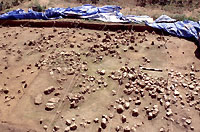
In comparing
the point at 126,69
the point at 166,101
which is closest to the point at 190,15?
the point at 126,69

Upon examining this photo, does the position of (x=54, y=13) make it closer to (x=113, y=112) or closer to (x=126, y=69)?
(x=126, y=69)

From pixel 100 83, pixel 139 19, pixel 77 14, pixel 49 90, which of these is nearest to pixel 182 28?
pixel 139 19

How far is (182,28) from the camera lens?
688 centimetres

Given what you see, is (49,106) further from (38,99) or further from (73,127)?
(73,127)

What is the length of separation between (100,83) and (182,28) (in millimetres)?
3428

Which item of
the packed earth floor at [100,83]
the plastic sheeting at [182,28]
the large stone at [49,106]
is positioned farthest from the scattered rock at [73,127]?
the plastic sheeting at [182,28]

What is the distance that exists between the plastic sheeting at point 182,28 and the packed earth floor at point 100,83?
0.24m

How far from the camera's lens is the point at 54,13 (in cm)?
830

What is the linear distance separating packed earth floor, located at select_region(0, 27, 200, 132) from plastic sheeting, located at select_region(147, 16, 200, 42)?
0.24m

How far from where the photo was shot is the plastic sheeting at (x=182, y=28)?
6.71 meters

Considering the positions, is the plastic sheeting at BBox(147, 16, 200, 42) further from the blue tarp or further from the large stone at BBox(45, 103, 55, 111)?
the large stone at BBox(45, 103, 55, 111)

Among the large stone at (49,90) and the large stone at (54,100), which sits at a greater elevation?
the large stone at (49,90)

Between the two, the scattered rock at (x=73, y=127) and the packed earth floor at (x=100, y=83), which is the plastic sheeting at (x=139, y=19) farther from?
the scattered rock at (x=73, y=127)

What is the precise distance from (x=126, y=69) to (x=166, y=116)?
1591mm
